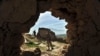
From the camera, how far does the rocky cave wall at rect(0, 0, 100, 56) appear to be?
634 centimetres

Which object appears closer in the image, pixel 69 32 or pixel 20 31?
pixel 20 31

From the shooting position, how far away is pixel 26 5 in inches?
253

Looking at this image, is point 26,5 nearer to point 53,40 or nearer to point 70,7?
point 70,7

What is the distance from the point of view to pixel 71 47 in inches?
287

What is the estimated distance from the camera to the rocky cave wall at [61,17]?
6.34 metres

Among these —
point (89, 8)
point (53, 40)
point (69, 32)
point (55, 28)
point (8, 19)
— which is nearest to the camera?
point (8, 19)

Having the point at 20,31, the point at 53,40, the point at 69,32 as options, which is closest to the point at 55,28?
the point at 53,40

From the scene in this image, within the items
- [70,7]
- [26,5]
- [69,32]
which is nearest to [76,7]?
[70,7]

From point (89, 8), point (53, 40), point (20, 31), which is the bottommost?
point (53, 40)

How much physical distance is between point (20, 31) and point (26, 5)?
1.84ft

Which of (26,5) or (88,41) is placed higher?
(26,5)

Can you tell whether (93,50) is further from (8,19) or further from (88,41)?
(8,19)

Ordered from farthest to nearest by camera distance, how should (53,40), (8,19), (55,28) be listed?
(55,28)
(53,40)
(8,19)

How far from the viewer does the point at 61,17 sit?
290 inches
